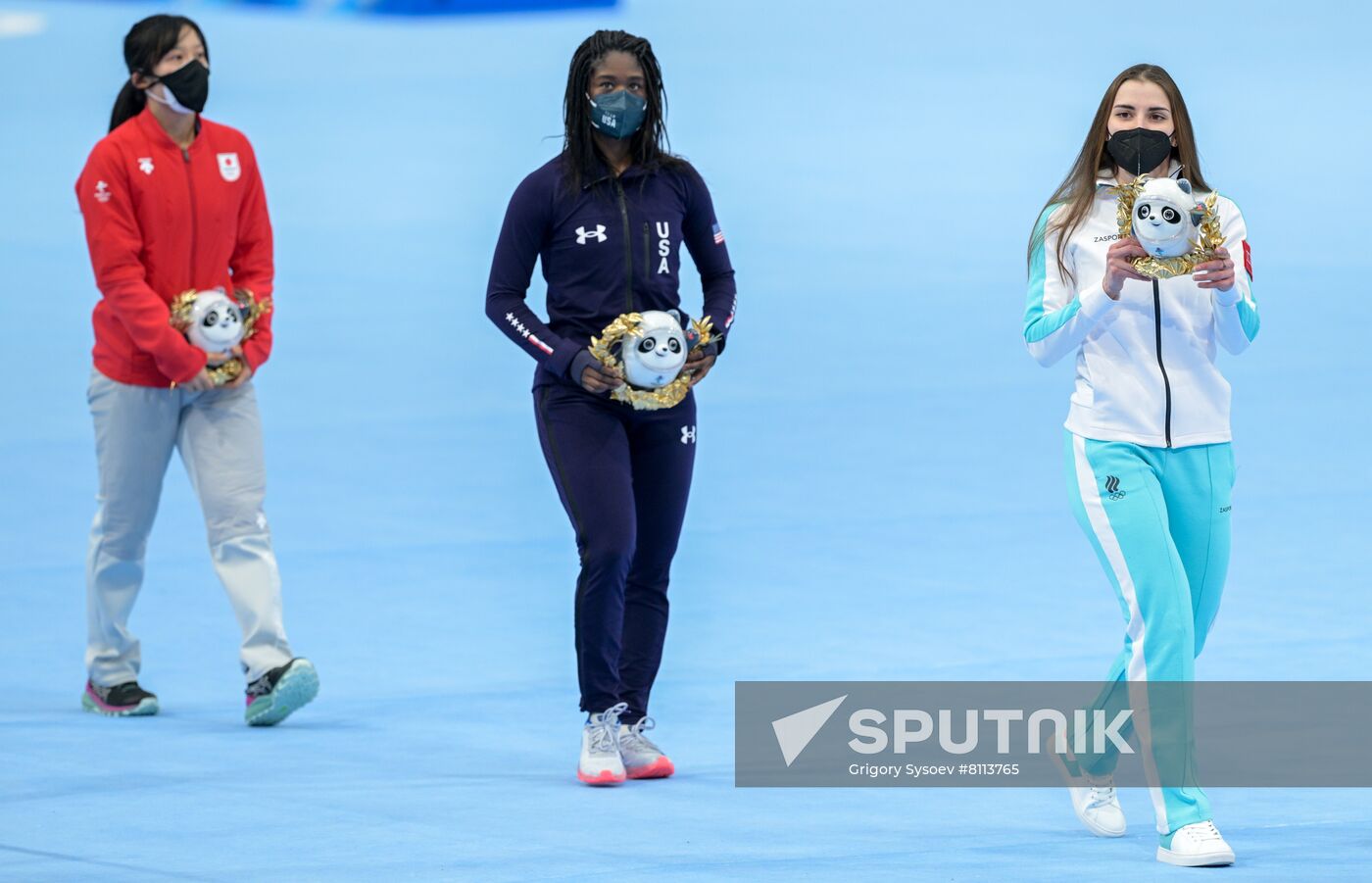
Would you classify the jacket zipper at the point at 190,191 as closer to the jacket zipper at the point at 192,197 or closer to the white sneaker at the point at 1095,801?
the jacket zipper at the point at 192,197

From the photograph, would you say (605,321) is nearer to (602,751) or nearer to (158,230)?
(602,751)

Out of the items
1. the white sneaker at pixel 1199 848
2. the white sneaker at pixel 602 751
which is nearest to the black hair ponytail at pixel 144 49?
the white sneaker at pixel 602 751

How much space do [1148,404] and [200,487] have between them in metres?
3.39

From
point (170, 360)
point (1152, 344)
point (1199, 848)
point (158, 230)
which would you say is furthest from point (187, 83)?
point (1199, 848)

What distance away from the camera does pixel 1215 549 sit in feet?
20.4

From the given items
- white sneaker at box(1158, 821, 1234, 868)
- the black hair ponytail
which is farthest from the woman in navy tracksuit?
white sneaker at box(1158, 821, 1234, 868)

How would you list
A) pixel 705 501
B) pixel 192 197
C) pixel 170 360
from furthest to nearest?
pixel 705 501 < pixel 192 197 < pixel 170 360

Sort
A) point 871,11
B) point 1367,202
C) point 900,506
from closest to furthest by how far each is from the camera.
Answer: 1. point 900,506
2. point 1367,202
3. point 871,11

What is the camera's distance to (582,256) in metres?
6.96

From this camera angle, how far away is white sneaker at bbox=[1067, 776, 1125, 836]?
247 inches

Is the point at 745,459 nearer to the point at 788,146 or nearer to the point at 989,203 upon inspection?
the point at 989,203

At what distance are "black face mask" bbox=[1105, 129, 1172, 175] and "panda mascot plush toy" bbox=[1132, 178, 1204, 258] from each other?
194mm

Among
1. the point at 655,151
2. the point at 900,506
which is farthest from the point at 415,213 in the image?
the point at 655,151

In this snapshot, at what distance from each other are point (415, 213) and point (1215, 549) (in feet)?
52.1
